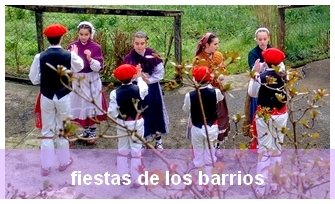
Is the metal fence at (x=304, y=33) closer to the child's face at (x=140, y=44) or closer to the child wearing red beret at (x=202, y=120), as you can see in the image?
the child's face at (x=140, y=44)

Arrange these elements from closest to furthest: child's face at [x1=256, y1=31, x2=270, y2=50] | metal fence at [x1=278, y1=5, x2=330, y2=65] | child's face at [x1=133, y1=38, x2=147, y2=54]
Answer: child's face at [x1=133, y1=38, x2=147, y2=54] → child's face at [x1=256, y1=31, x2=270, y2=50] → metal fence at [x1=278, y1=5, x2=330, y2=65]

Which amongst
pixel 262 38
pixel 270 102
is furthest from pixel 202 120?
pixel 262 38

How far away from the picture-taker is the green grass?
27.1ft

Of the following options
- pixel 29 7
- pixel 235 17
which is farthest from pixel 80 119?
pixel 235 17

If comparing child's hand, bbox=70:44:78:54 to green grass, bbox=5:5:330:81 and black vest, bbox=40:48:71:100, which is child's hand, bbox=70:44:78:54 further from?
green grass, bbox=5:5:330:81

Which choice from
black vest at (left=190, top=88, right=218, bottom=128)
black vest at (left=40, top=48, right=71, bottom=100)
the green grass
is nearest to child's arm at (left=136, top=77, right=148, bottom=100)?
black vest at (left=190, top=88, right=218, bottom=128)

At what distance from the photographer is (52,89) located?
529cm

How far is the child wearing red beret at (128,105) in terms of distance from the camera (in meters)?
5.02

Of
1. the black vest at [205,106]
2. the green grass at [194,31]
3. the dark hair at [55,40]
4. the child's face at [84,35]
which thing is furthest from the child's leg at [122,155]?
the green grass at [194,31]

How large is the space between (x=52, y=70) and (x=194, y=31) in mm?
4767

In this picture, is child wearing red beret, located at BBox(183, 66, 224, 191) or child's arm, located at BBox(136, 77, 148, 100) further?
child's arm, located at BBox(136, 77, 148, 100)

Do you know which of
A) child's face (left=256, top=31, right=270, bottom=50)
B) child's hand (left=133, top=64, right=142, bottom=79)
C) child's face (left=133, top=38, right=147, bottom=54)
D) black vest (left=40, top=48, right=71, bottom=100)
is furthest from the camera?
child's face (left=256, top=31, right=270, bottom=50)

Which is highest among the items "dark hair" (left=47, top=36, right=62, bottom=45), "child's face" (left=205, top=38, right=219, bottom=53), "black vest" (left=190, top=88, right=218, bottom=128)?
"dark hair" (left=47, top=36, right=62, bottom=45)

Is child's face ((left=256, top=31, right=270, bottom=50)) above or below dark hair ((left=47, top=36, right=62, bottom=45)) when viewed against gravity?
below
